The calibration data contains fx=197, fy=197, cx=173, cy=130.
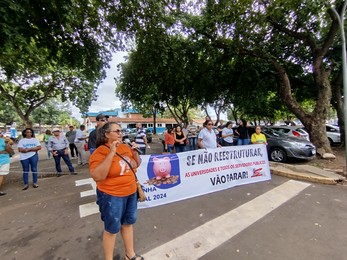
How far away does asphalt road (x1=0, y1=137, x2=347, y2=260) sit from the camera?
8.46 ft

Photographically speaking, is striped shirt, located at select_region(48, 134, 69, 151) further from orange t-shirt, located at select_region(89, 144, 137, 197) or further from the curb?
the curb

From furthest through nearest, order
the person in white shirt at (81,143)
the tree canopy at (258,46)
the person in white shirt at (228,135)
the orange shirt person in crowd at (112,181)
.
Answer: the person in white shirt at (81,143)
the person in white shirt at (228,135)
the tree canopy at (258,46)
the orange shirt person in crowd at (112,181)

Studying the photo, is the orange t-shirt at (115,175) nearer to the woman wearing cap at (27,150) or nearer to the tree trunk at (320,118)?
the woman wearing cap at (27,150)

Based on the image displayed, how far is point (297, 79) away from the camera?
12086 mm

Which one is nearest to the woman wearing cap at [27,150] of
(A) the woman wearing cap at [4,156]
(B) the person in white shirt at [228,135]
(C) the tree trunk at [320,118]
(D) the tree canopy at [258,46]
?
(A) the woman wearing cap at [4,156]

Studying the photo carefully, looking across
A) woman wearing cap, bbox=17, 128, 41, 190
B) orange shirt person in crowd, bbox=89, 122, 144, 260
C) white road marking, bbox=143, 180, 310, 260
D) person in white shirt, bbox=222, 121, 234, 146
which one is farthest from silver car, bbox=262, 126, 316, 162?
woman wearing cap, bbox=17, 128, 41, 190

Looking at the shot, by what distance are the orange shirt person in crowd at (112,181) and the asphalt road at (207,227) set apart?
76 cm

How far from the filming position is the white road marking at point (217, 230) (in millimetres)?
2557

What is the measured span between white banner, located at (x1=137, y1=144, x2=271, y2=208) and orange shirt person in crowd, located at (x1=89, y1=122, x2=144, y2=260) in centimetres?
179

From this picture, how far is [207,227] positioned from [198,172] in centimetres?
151

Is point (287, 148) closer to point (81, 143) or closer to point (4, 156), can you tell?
point (81, 143)

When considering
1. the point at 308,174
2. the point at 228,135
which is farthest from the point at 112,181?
the point at 228,135

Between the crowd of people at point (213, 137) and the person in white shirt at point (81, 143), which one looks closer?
the crowd of people at point (213, 137)

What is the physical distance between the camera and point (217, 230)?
10.1 ft
